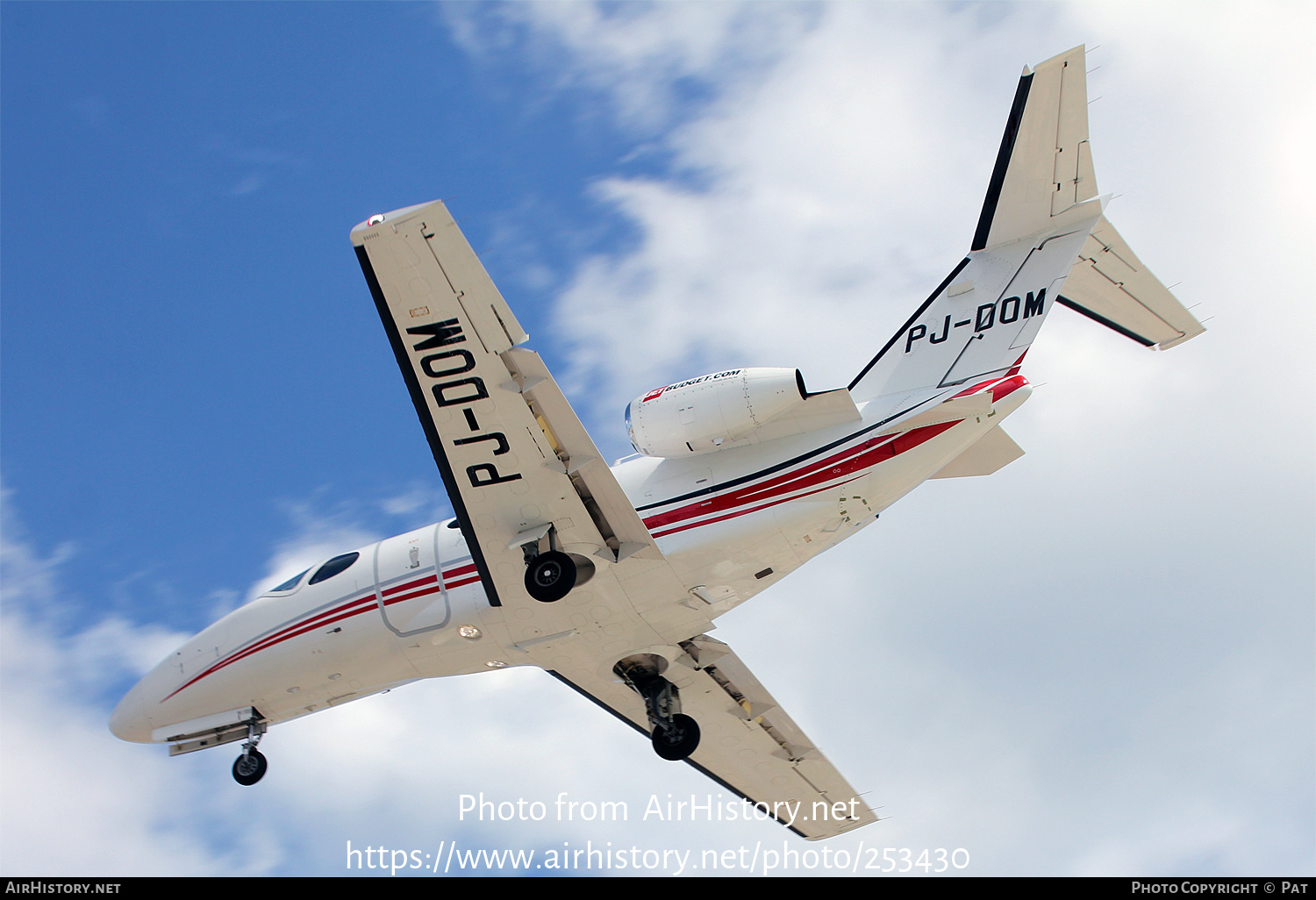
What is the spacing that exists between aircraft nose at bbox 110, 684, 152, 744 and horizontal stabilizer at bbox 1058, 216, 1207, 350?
13.6m

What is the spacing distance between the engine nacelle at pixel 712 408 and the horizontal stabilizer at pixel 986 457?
2.58 metres

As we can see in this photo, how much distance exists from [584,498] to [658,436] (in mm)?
1099

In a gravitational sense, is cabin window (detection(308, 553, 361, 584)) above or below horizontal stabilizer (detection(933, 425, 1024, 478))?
above

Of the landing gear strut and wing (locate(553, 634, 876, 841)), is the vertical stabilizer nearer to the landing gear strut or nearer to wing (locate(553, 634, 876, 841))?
wing (locate(553, 634, 876, 841))

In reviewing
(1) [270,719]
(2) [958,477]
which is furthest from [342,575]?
(2) [958,477]

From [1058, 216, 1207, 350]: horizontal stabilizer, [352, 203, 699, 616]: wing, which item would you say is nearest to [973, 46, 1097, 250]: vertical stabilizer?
[1058, 216, 1207, 350]: horizontal stabilizer

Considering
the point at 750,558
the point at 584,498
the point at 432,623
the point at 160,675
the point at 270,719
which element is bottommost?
the point at 750,558

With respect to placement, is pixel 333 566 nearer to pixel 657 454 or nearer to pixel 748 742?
pixel 657 454

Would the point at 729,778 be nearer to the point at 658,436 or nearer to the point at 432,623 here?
the point at 432,623

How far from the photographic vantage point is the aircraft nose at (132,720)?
16453 mm

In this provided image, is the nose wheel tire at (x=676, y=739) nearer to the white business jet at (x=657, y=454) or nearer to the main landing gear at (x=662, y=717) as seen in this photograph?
the main landing gear at (x=662, y=717)

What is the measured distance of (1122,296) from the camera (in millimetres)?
13539

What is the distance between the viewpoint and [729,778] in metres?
18.1

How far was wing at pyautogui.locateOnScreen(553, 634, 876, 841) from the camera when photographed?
16.4 meters
